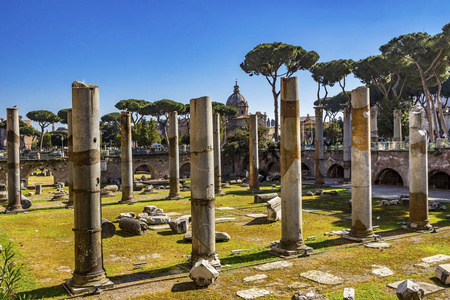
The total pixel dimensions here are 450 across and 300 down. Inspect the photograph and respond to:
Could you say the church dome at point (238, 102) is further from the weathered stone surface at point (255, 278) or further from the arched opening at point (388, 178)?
the weathered stone surface at point (255, 278)

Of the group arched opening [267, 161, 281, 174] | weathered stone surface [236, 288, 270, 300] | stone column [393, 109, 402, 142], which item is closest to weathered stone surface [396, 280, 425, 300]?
weathered stone surface [236, 288, 270, 300]

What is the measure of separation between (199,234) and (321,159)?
2278 centimetres

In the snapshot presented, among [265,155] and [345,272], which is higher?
[265,155]

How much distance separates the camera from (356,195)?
1261cm

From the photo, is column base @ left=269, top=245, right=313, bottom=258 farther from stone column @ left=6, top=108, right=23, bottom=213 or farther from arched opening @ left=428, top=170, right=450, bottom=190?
arched opening @ left=428, top=170, right=450, bottom=190

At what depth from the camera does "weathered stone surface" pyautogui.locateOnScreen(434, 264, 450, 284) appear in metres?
8.48

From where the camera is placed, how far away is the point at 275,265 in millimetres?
9922

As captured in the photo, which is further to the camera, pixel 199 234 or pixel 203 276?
pixel 199 234

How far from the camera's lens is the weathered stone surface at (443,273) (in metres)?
8.48

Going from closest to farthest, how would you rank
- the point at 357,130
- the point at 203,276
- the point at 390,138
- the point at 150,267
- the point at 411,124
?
the point at 203,276
the point at 150,267
the point at 357,130
the point at 411,124
the point at 390,138

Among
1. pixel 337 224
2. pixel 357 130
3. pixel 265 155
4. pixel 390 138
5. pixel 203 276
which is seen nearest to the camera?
pixel 203 276

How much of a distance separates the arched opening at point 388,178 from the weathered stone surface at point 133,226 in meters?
23.3

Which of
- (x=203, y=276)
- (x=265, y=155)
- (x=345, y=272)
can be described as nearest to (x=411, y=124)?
(x=345, y=272)

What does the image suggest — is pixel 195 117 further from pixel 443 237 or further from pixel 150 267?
pixel 443 237
